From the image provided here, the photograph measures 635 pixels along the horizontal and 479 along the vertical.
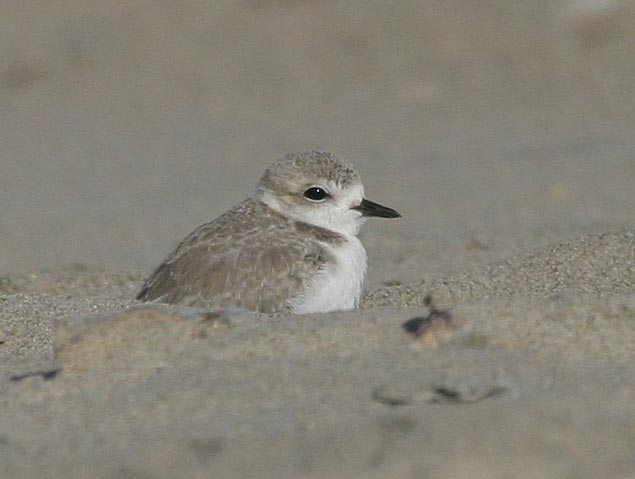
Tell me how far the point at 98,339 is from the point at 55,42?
10.4 meters

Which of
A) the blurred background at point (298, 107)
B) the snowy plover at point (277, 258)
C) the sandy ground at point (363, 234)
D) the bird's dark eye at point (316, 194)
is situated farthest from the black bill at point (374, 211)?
the blurred background at point (298, 107)

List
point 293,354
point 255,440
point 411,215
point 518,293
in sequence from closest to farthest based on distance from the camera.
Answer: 1. point 255,440
2. point 293,354
3. point 518,293
4. point 411,215

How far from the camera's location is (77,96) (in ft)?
44.5

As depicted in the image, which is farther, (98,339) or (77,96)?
(77,96)

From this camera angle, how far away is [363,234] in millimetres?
8266

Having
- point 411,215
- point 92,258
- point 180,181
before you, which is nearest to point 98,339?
point 92,258

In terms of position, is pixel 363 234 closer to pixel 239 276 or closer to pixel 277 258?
pixel 277 258

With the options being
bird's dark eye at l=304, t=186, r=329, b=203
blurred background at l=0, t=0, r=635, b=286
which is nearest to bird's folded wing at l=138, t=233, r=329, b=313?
bird's dark eye at l=304, t=186, r=329, b=203

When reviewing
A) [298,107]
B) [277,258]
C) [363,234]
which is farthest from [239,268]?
[298,107]

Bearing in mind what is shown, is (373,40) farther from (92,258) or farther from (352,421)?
(352,421)

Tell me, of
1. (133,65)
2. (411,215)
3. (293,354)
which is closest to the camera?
(293,354)

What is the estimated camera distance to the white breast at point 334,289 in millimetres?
4906

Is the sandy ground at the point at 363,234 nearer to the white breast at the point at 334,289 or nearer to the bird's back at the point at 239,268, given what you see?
the white breast at the point at 334,289

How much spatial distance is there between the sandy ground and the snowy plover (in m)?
0.26
